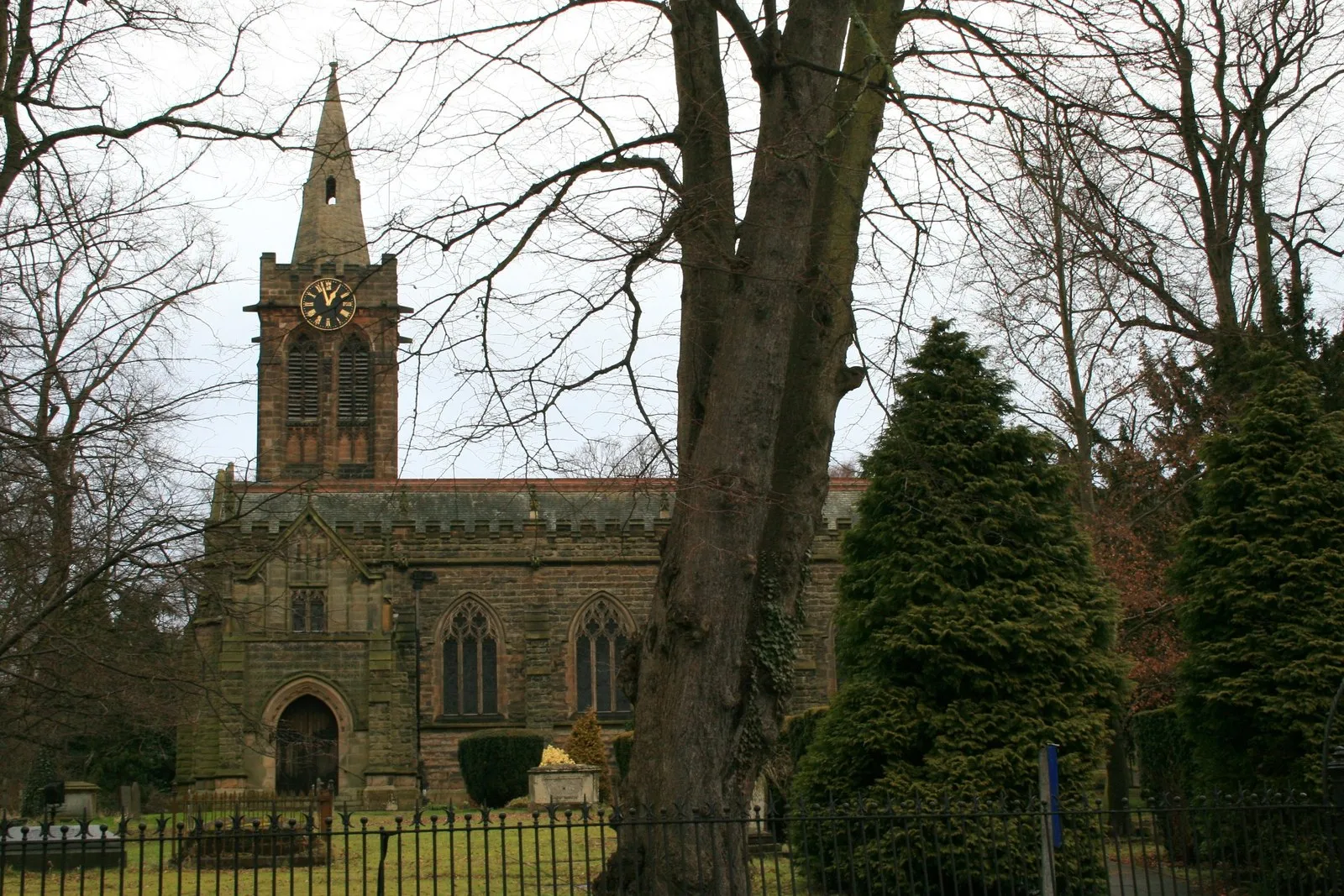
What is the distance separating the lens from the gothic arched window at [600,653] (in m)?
31.6

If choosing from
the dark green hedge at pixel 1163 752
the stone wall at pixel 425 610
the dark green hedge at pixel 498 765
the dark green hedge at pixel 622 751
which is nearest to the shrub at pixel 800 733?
the dark green hedge at pixel 1163 752

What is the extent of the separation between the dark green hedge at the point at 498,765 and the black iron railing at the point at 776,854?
795cm

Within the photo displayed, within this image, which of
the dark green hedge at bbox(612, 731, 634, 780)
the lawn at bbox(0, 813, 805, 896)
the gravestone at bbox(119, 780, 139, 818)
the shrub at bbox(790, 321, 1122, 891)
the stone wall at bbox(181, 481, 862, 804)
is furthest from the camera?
the stone wall at bbox(181, 481, 862, 804)

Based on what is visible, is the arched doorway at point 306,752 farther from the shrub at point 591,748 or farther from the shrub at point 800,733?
the shrub at point 800,733

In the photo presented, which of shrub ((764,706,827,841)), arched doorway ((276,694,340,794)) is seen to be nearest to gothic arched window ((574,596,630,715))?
arched doorway ((276,694,340,794))

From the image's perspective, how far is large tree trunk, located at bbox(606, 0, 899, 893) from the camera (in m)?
8.39

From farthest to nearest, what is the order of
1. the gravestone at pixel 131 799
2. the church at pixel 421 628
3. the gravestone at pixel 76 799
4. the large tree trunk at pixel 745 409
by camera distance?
the church at pixel 421 628 < the gravestone at pixel 131 799 < the gravestone at pixel 76 799 < the large tree trunk at pixel 745 409

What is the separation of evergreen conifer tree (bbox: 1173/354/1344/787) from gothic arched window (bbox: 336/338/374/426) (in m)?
28.6

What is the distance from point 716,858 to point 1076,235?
16.5 ft

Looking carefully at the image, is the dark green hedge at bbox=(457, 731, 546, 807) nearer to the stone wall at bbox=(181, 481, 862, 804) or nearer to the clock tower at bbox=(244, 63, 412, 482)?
the stone wall at bbox=(181, 481, 862, 804)

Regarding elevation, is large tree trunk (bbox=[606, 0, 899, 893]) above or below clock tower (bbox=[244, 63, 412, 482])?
below

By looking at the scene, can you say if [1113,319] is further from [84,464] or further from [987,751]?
[84,464]

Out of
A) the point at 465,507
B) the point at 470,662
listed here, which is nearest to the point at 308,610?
the point at 470,662

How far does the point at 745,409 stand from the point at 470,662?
78.1 feet
